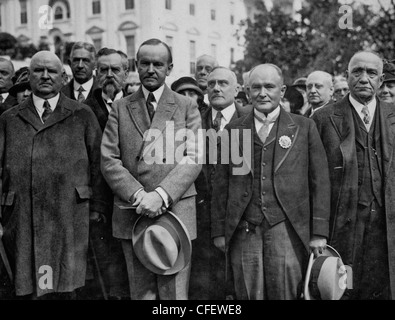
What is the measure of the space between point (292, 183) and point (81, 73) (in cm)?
263

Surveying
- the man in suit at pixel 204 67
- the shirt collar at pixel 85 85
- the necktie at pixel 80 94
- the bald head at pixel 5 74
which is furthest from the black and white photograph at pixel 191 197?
the man in suit at pixel 204 67

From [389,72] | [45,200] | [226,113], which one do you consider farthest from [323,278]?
[389,72]

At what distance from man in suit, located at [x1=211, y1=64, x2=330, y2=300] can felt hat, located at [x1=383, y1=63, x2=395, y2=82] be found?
6.37 ft

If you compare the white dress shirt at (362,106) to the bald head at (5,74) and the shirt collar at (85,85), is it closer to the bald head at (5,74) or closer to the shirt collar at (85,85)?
the shirt collar at (85,85)

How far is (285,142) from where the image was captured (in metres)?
4.68

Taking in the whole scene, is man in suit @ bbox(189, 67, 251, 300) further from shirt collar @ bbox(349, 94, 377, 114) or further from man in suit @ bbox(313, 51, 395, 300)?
shirt collar @ bbox(349, 94, 377, 114)

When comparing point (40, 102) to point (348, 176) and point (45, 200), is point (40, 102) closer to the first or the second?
point (45, 200)

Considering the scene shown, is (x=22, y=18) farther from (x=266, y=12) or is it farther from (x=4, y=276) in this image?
(x=4, y=276)

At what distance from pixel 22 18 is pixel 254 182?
21.5ft

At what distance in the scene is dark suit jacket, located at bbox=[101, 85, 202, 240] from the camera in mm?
4758

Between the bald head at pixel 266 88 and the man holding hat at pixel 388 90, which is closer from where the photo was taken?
the bald head at pixel 266 88

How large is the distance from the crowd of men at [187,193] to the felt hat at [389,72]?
1.37 metres

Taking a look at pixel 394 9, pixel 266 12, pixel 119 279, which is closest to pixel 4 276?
pixel 119 279

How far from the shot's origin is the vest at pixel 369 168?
4883 millimetres
